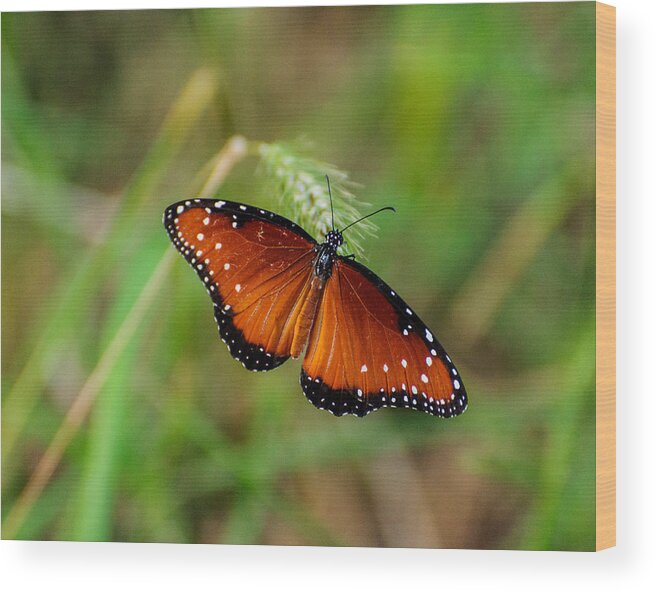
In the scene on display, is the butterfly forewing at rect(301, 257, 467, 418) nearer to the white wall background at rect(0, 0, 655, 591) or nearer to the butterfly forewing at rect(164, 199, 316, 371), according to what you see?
the butterfly forewing at rect(164, 199, 316, 371)

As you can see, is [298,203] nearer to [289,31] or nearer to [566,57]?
[289,31]

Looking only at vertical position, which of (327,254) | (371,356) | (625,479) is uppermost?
(327,254)

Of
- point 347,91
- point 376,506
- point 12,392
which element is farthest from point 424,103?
point 12,392

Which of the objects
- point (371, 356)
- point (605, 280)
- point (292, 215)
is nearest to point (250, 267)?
point (292, 215)

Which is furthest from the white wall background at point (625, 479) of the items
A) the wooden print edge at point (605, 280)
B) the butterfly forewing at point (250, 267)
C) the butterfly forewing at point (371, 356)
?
the butterfly forewing at point (250, 267)

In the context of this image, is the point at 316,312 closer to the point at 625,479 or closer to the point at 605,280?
the point at 605,280

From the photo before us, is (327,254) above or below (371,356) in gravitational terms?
above
